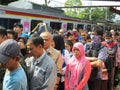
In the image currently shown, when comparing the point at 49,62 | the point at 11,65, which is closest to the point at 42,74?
the point at 49,62

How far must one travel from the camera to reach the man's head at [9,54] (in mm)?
2561

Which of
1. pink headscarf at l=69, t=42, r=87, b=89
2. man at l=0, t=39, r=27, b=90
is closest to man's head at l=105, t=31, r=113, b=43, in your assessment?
pink headscarf at l=69, t=42, r=87, b=89

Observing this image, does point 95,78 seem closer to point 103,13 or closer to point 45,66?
point 45,66

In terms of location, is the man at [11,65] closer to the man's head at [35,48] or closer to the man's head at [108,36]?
the man's head at [35,48]

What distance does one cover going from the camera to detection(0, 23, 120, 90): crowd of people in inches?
103

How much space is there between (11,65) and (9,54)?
11 cm

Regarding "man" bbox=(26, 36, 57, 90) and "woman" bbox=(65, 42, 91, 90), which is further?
"woman" bbox=(65, 42, 91, 90)

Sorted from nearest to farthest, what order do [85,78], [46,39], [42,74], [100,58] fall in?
1. [42,74]
2. [46,39]
3. [85,78]
4. [100,58]

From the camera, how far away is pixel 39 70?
3268 mm

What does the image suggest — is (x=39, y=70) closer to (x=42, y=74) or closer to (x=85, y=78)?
(x=42, y=74)

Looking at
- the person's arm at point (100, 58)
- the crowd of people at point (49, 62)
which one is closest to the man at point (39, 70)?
the crowd of people at point (49, 62)

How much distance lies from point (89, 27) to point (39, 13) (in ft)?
28.8

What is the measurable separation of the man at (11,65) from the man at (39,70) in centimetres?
58

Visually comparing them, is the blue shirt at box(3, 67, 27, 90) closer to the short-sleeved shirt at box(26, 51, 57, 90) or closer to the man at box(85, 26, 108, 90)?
the short-sleeved shirt at box(26, 51, 57, 90)
